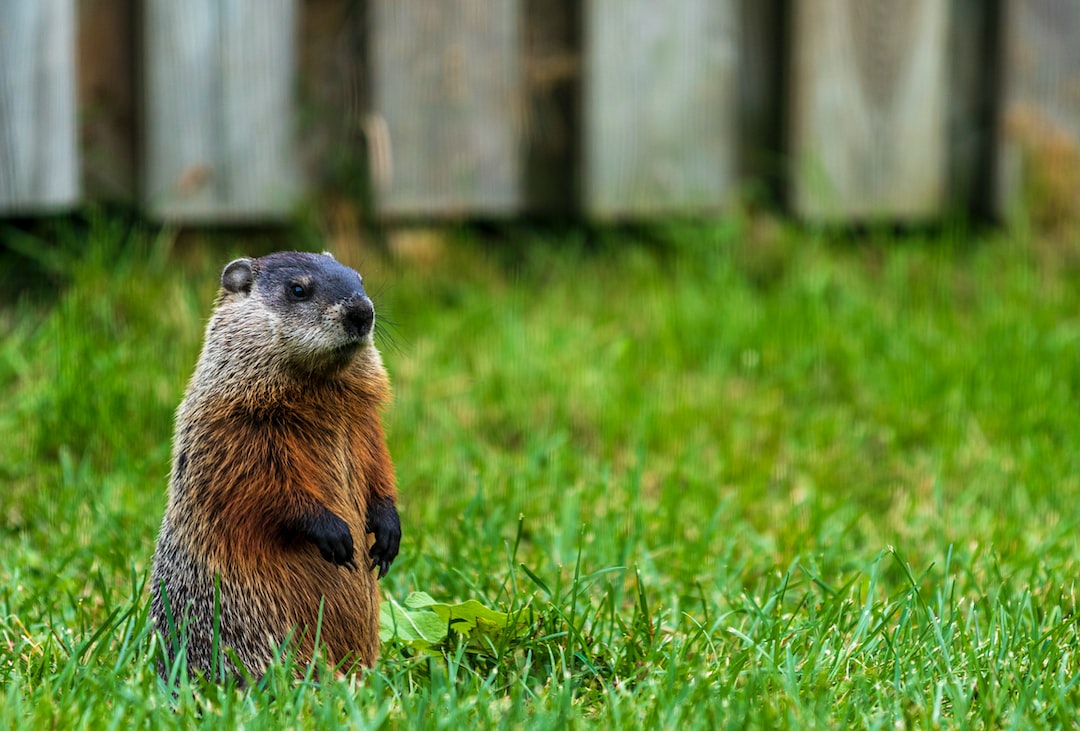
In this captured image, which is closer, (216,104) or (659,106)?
(216,104)

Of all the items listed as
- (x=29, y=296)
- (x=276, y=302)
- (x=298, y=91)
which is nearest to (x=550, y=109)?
(x=298, y=91)

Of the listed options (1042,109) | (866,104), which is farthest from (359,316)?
(1042,109)

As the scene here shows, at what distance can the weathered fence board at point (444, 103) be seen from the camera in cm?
526

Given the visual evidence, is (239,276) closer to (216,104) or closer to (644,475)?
(644,475)

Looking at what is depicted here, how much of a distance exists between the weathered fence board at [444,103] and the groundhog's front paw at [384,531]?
8.27 ft

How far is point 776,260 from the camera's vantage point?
5.55 metres

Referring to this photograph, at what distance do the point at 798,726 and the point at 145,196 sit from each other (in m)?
3.51

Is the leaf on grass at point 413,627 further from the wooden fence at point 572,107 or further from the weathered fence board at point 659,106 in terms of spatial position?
the weathered fence board at point 659,106

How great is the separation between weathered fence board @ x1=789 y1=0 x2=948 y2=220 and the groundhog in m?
3.12

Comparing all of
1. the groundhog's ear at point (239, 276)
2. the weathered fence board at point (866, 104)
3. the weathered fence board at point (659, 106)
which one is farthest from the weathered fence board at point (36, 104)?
the weathered fence board at point (866, 104)

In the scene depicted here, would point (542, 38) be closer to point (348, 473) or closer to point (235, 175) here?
point (235, 175)

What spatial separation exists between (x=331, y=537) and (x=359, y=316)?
44cm

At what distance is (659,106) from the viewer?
554 centimetres

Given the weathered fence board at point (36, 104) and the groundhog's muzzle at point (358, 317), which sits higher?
the weathered fence board at point (36, 104)
